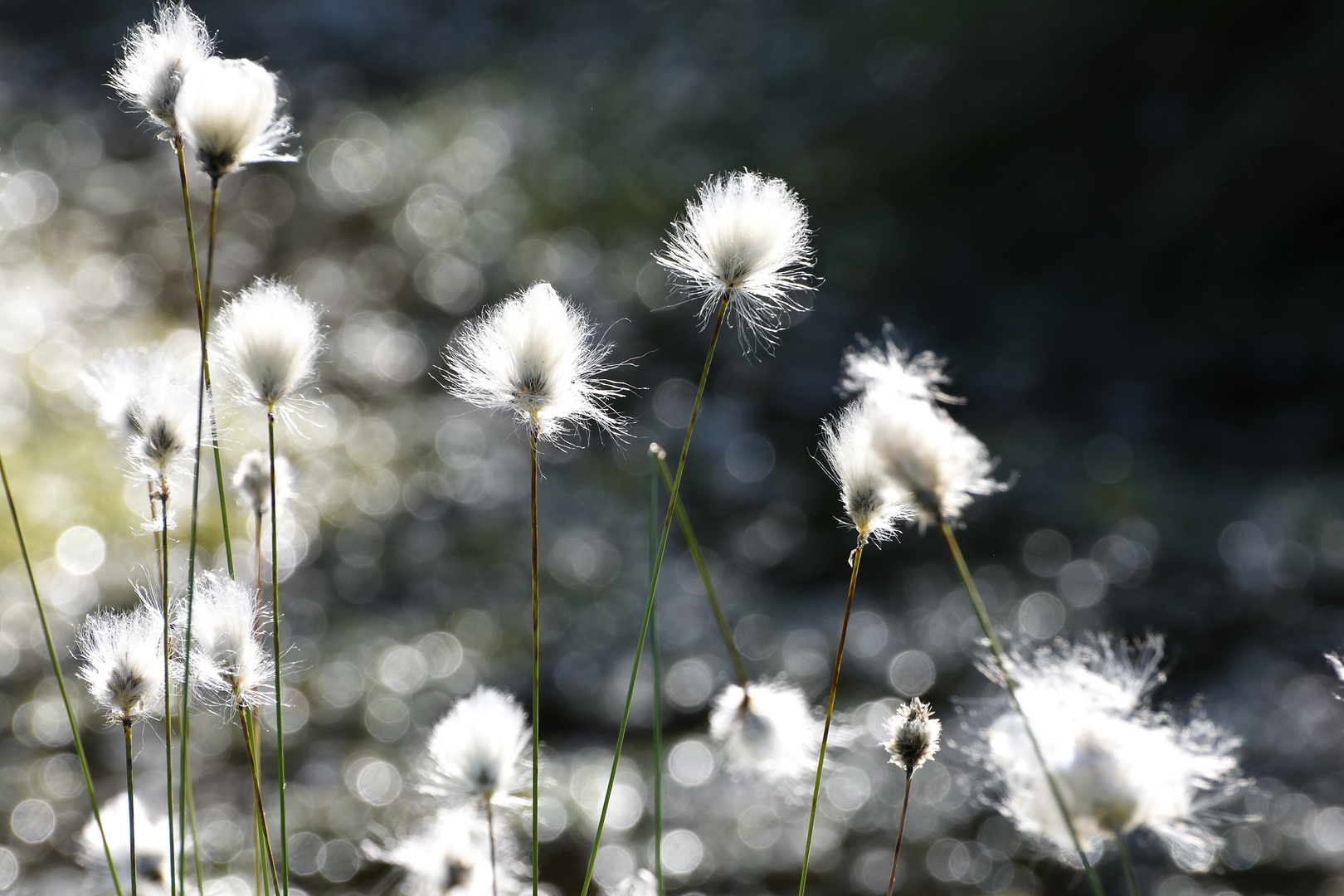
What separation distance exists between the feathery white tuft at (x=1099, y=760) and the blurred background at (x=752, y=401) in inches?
45.3

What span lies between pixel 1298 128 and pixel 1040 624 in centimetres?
259

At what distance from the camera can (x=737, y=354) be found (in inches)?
178

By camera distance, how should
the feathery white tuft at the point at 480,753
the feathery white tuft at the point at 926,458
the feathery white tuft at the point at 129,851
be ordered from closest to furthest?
the feathery white tuft at the point at 926,458 < the feathery white tuft at the point at 480,753 < the feathery white tuft at the point at 129,851

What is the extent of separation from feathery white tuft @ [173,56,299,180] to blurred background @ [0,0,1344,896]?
2.77ft

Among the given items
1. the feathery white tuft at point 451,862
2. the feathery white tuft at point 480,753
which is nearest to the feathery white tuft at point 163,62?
the feathery white tuft at point 480,753

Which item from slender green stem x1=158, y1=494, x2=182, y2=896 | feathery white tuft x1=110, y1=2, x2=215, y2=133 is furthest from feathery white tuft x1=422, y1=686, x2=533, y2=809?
feathery white tuft x1=110, y1=2, x2=215, y2=133

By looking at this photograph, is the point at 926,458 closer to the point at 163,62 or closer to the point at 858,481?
the point at 858,481

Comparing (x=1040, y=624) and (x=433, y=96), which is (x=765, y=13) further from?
(x=1040, y=624)

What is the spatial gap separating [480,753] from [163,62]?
59 cm

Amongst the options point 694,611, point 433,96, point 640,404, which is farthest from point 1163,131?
point 433,96

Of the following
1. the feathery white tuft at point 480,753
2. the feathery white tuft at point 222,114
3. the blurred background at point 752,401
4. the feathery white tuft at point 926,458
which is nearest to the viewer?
the feathery white tuft at point 926,458

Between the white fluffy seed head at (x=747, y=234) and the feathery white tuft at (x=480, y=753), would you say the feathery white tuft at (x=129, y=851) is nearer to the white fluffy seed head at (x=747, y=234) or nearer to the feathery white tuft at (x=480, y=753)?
the feathery white tuft at (x=480, y=753)

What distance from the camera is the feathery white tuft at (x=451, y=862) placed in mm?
883

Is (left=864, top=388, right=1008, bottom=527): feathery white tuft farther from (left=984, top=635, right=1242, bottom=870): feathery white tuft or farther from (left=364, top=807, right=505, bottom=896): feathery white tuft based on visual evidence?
(left=364, top=807, right=505, bottom=896): feathery white tuft
